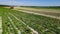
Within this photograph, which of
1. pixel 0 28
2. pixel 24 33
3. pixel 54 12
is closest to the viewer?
pixel 24 33

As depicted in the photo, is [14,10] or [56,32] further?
[14,10]

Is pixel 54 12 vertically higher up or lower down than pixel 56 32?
higher up

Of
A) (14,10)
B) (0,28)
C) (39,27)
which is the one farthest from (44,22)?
(0,28)

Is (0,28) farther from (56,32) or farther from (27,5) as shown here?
(56,32)

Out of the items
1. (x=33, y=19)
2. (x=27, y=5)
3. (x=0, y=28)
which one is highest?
(x=27, y=5)

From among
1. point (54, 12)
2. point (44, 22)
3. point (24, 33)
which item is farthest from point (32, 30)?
point (54, 12)

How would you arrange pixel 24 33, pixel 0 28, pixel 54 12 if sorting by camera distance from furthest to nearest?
1. pixel 54 12
2. pixel 0 28
3. pixel 24 33

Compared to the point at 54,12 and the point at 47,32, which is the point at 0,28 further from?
the point at 54,12
